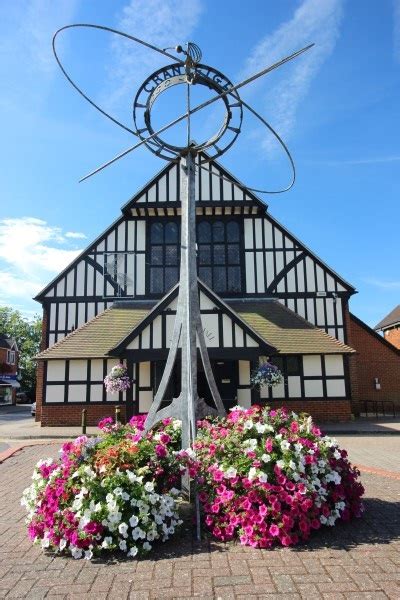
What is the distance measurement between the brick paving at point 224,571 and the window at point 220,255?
50.5 feet

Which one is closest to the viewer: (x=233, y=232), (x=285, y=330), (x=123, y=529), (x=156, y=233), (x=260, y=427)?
(x=123, y=529)

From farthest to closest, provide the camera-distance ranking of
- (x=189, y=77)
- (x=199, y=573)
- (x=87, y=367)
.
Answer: (x=87, y=367) → (x=189, y=77) → (x=199, y=573)

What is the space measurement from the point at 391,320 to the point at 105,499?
3457cm

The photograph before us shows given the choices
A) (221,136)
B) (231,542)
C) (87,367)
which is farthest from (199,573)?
(87,367)

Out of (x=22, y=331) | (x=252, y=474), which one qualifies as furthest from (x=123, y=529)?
(x=22, y=331)

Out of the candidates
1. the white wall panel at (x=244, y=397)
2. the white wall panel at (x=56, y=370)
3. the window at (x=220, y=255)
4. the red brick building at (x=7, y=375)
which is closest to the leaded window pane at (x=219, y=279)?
the window at (x=220, y=255)

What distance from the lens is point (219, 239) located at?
2041cm

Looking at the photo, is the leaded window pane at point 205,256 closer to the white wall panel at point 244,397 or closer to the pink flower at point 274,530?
the white wall panel at point 244,397

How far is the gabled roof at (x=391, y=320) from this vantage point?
34.2 m

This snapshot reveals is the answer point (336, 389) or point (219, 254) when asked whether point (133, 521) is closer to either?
point (336, 389)

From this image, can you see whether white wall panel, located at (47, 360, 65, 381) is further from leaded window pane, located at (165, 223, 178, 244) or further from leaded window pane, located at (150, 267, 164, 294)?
leaded window pane, located at (165, 223, 178, 244)

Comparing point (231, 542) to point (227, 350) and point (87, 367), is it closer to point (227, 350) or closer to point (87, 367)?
point (227, 350)

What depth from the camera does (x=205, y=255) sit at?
2031 cm

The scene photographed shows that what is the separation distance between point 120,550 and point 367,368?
2058cm
